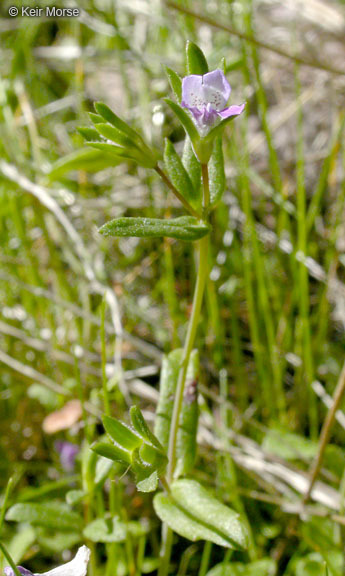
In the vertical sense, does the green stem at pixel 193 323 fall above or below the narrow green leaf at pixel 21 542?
above

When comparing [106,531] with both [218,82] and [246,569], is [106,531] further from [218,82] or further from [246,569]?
[218,82]

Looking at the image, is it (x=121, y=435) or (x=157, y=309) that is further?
(x=157, y=309)

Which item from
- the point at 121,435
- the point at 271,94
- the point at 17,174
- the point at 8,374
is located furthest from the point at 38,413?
the point at 271,94

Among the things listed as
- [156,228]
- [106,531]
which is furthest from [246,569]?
[156,228]

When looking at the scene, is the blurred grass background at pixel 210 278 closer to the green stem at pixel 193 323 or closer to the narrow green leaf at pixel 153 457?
the green stem at pixel 193 323

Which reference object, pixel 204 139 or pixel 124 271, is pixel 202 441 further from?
pixel 204 139

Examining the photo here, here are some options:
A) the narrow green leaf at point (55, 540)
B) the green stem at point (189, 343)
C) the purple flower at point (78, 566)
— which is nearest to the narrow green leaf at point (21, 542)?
the narrow green leaf at point (55, 540)
